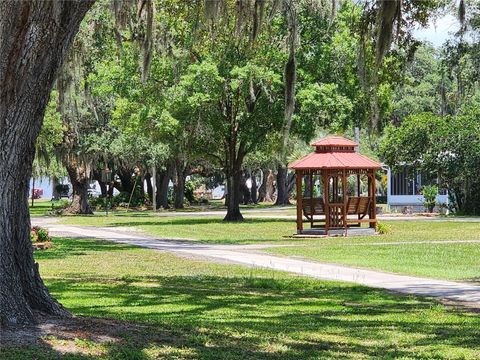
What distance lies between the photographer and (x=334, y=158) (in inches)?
1137

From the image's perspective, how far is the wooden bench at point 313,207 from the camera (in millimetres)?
29484

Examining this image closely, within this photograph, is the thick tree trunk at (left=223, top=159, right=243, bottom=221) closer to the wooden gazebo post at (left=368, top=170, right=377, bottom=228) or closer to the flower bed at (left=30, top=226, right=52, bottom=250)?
the wooden gazebo post at (left=368, top=170, right=377, bottom=228)

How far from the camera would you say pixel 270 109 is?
35.4m

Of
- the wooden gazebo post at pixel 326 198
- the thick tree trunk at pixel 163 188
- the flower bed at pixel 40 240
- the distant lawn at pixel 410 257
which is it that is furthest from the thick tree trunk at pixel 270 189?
the flower bed at pixel 40 240

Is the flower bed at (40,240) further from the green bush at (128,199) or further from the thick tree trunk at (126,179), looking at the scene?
the green bush at (128,199)

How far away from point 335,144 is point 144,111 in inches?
352

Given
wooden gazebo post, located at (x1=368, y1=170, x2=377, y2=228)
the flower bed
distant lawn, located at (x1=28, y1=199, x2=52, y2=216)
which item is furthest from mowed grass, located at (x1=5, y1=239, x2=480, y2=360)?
distant lawn, located at (x1=28, y1=199, x2=52, y2=216)

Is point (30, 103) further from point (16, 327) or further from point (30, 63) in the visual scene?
point (16, 327)

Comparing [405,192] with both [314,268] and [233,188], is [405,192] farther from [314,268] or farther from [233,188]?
[314,268]

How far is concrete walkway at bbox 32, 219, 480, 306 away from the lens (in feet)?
42.9

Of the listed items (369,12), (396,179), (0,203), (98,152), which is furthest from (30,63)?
(396,179)

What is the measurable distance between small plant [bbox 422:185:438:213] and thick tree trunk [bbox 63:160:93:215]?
1890cm

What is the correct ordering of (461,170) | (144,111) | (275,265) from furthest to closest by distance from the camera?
1. (461,170)
2. (144,111)
3. (275,265)

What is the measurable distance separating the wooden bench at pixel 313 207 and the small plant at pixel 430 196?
712 inches
